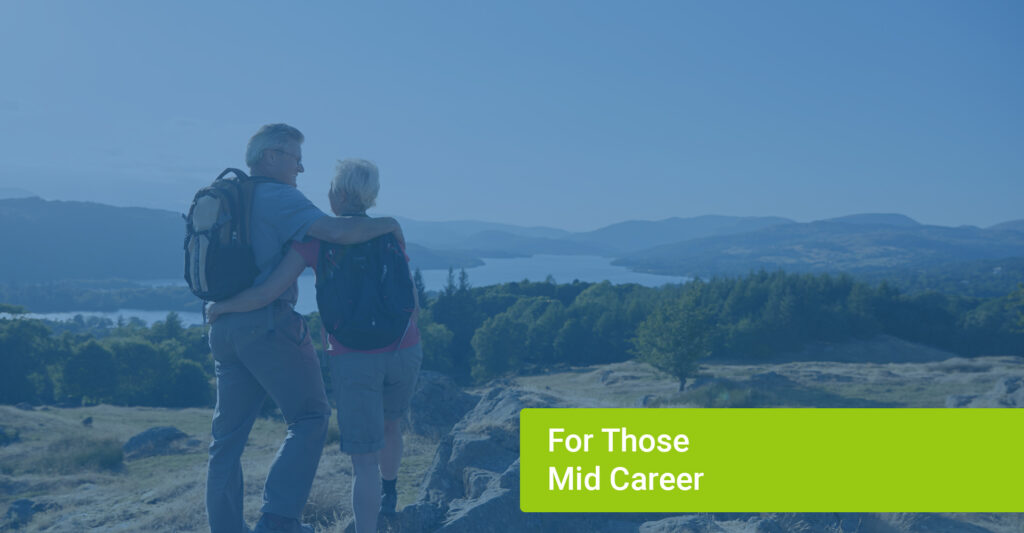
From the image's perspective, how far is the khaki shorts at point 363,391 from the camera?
3.12m

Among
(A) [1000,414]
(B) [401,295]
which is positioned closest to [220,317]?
(B) [401,295]

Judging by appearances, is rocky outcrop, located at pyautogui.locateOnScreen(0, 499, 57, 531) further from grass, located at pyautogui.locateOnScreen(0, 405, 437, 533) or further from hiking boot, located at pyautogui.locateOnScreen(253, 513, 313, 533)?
hiking boot, located at pyautogui.locateOnScreen(253, 513, 313, 533)

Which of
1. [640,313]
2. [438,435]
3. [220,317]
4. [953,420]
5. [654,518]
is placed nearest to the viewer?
[220,317]

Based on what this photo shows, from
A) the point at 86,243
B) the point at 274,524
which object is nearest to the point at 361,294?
the point at 274,524

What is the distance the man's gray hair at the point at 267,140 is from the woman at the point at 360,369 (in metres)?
0.32

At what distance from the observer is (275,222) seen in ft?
9.94

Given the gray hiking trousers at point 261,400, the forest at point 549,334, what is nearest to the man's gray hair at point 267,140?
the gray hiking trousers at point 261,400

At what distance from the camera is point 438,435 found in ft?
29.2

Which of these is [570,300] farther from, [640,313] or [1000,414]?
[1000,414]

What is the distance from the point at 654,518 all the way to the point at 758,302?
70364mm

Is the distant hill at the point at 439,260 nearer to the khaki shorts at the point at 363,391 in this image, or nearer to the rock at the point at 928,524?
the rock at the point at 928,524

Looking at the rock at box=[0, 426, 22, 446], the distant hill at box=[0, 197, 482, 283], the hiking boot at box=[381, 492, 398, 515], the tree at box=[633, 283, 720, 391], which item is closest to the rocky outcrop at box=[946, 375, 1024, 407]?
the hiking boot at box=[381, 492, 398, 515]

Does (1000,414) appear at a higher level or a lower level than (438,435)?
higher

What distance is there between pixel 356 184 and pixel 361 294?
0.62 meters
